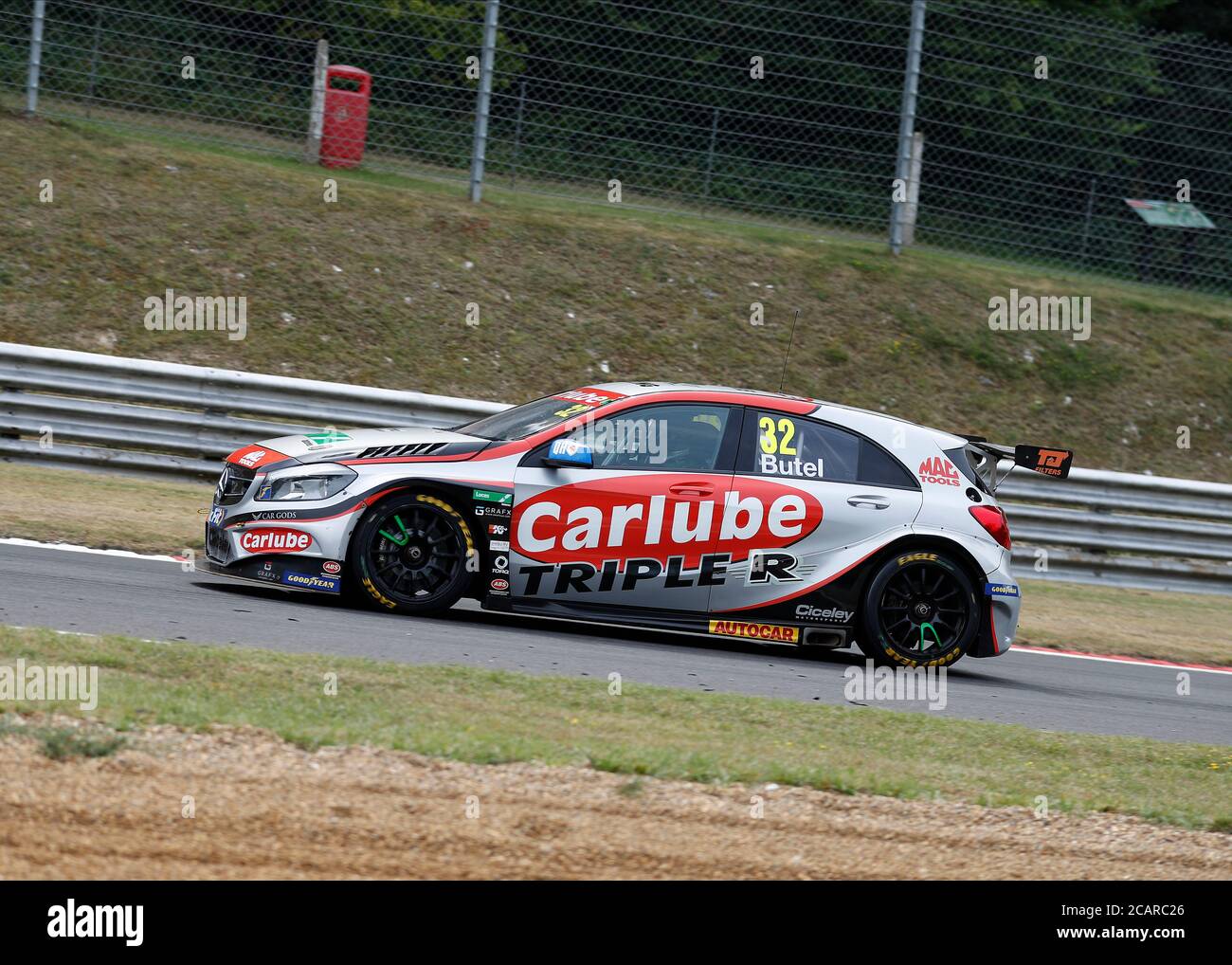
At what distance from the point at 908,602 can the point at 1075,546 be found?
5724 mm

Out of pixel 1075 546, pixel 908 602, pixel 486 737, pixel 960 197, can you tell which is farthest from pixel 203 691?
pixel 960 197

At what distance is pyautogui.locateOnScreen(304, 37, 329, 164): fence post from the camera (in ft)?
51.3

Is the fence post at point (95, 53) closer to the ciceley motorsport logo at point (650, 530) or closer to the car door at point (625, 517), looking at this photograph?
the car door at point (625, 517)

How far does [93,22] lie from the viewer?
49.0 feet

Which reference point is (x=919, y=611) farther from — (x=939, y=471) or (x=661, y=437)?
(x=661, y=437)

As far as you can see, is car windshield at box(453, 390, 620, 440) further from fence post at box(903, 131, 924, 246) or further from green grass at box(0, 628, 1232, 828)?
fence post at box(903, 131, 924, 246)

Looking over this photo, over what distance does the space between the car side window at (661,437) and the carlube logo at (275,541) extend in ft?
5.55

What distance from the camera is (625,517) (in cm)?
855

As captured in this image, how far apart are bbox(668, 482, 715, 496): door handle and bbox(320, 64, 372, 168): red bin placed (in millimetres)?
8846

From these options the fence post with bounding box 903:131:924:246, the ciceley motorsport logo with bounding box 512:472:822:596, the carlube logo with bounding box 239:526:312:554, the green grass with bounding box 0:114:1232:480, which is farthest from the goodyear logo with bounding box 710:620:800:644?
the fence post with bounding box 903:131:924:246

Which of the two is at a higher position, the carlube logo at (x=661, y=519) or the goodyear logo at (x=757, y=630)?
the carlube logo at (x=661, y=519)

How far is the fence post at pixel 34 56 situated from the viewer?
14.7 metres

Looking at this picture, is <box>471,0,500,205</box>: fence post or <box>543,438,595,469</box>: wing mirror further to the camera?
<box>471,0,500,205</box>: fence post

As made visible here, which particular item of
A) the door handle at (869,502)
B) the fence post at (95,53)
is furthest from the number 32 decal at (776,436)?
the fence post at (95,53)
